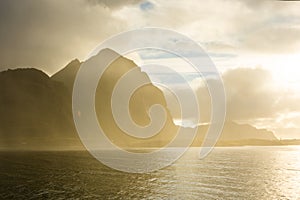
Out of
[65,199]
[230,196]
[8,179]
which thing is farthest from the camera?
[8,179]

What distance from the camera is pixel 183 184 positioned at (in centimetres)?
7394

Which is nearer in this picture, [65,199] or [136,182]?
[65,199]

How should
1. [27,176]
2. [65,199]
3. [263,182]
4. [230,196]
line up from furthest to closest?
[263,182], [27,176], [230,196], [65,199]

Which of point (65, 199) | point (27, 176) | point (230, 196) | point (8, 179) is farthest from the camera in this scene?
point (27, 176)

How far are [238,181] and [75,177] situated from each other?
4045cm

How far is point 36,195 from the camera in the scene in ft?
183

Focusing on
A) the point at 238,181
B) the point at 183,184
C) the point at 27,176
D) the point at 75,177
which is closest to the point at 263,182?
the point at 238,181

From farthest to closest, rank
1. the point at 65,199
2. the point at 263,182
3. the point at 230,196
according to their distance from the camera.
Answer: the point at 263,182 → the point at 230,196 → the point at 65,199

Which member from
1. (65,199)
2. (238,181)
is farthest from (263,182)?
(65,199)

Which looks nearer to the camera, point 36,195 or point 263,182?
point 36,195

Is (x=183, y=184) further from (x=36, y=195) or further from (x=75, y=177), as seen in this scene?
(x=36, y=195)

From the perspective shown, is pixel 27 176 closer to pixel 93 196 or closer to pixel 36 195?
pixel 36 195

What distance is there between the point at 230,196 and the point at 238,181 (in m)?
22.7

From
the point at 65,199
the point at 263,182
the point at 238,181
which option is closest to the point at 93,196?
the point at 65,199
